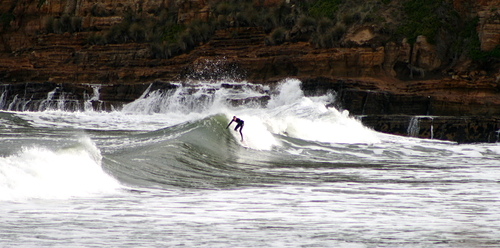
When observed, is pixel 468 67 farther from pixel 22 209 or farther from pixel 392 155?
pixel 22 209

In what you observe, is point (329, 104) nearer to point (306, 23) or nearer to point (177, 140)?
point (306, 23)

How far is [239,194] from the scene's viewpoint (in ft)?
41.5

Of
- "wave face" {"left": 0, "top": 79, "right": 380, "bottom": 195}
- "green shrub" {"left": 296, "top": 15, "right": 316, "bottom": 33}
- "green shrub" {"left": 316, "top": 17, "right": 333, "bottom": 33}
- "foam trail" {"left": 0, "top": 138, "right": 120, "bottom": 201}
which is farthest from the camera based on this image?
"green shrub" {"left": 296, "top": 15, "right": 316, "bottom": 33}

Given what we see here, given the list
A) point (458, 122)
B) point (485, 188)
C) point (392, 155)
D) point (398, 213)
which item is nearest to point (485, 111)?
point (458, 122)

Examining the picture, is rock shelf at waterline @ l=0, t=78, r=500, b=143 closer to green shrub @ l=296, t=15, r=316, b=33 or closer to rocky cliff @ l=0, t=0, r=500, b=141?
rocky cliff @ l=0, t=0, r=500, b=141

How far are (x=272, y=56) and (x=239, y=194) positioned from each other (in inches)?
1476

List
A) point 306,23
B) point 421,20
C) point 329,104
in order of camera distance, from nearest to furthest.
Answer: point 329,104 < point 421,20 < point 306,23

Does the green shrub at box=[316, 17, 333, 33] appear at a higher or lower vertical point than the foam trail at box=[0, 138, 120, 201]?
higher

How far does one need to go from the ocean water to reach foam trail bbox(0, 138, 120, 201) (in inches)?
1.0

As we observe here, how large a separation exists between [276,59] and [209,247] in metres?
41.3

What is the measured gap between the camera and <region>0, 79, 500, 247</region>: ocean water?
8703 millimetres

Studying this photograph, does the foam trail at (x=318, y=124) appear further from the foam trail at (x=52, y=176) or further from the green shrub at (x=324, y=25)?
the foam trail at (x=52, y=176)

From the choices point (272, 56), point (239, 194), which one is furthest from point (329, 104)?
point (239, 194)

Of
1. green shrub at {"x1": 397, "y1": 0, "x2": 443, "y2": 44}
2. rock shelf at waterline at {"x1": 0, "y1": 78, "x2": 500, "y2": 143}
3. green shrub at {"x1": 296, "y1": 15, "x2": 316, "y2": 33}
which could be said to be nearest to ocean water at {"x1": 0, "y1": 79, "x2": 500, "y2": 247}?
rock shelf at waterline at {"x1": 0, "y1": 78, "x2": 500, "y2": 143}
